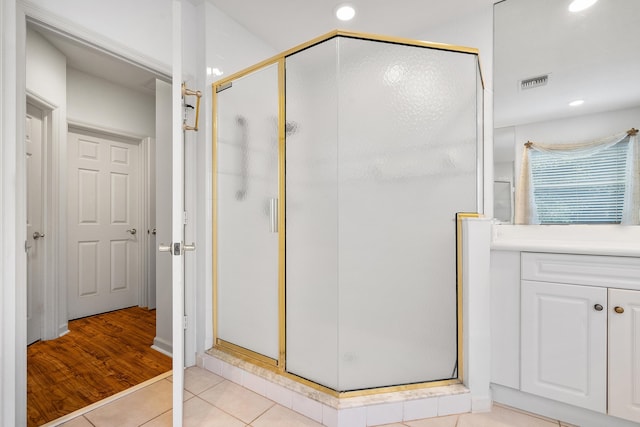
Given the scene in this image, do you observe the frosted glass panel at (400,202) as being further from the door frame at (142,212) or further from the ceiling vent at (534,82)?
the door frame at (142,212)

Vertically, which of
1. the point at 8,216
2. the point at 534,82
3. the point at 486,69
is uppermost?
the point at 486,69

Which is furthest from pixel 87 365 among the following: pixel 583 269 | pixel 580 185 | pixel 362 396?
pixel 580 185

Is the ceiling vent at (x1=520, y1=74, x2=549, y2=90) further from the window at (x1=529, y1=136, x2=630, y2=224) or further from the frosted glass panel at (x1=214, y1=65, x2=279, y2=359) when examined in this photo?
the frosted glass panel at (x1=214, y1=65, x2=279, y2=359)

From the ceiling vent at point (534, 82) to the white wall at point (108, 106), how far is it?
3.77 metres

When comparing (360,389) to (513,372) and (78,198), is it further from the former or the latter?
(78,198)

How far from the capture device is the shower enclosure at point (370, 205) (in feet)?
4.76

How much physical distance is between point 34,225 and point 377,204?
2877 mm

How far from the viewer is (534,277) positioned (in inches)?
58.6

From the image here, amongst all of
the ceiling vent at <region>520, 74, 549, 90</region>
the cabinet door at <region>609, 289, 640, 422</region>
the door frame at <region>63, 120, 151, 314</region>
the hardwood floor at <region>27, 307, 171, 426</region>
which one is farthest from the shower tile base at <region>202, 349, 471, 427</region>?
the door frame at <region>63, 120, 151, 314</region>

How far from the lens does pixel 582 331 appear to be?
1.37m

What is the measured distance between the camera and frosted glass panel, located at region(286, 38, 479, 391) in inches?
57.1

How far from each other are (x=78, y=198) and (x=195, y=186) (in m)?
1.95

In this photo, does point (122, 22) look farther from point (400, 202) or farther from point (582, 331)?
point (582, 331)

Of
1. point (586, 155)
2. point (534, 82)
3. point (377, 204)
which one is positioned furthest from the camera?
point (534, 82)
